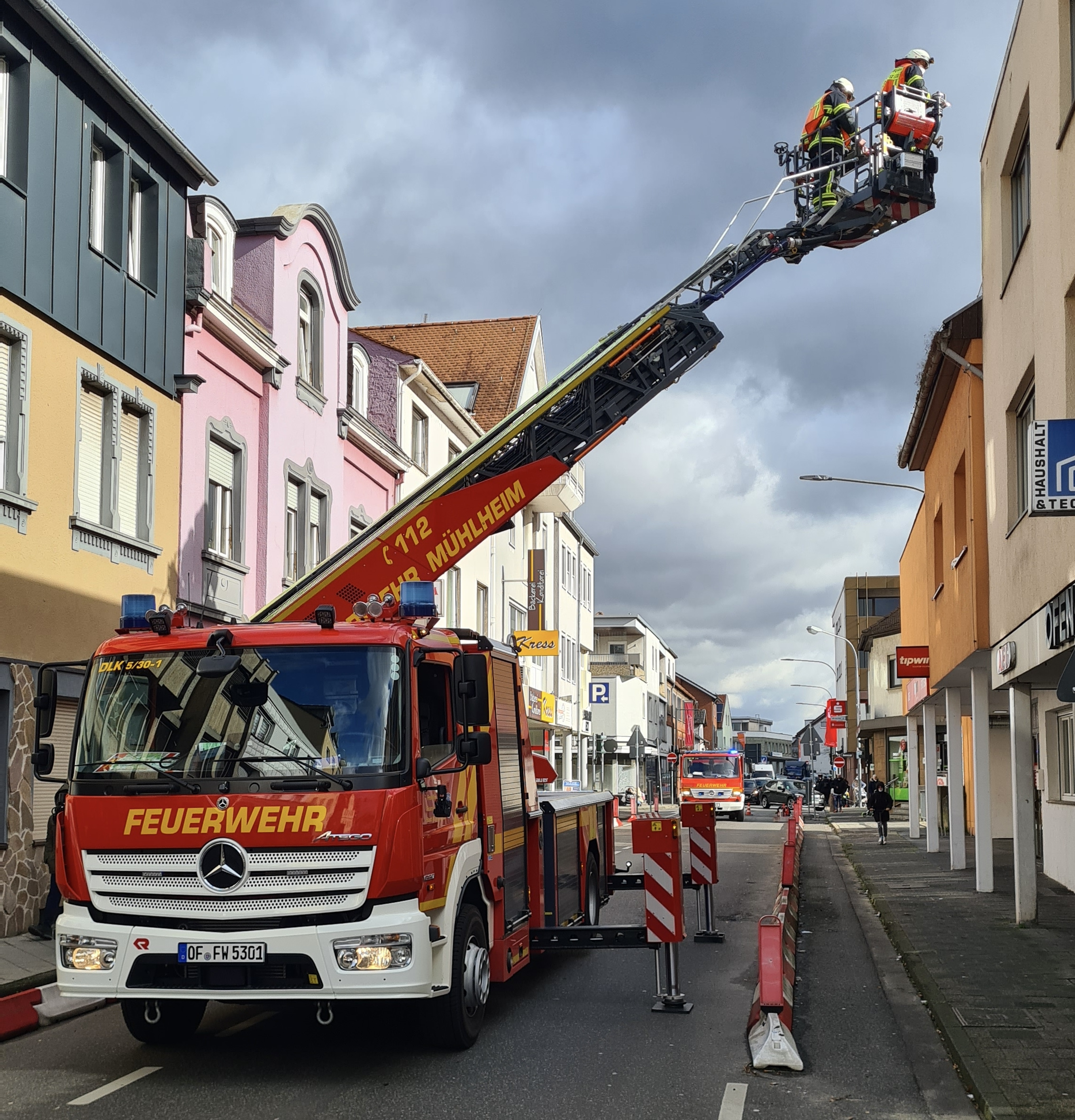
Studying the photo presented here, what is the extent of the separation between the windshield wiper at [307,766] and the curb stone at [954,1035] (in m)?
3.70

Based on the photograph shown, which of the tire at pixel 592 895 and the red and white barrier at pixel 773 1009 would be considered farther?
the tire at pixel 592 895

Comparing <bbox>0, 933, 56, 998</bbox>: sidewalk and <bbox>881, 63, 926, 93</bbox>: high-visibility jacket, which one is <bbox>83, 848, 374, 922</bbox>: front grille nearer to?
<bbox>0, 933, 56, 998</bbox>: sidewalk

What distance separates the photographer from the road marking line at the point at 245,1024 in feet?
30.0

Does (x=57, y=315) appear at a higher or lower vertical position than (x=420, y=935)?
higher

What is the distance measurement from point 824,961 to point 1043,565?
4.17 meters

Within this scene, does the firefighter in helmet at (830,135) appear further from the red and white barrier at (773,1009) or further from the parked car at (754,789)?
the parked car at (754,789)

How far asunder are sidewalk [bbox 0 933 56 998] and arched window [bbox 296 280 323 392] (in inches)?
482

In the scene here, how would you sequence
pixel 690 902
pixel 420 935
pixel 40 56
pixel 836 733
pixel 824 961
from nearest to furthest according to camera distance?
1. pixel 420 935
2. pixel 824 961
3. pixel 40 56
4. pixel 690 902
5. pixel 836 733

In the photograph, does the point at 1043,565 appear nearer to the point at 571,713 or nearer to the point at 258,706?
the point at 258,706

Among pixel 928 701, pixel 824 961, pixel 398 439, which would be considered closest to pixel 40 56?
pixel 824 961

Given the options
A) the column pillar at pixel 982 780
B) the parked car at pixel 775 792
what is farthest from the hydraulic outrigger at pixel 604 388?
the parked car at pixel 775 792

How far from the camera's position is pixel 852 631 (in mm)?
89812

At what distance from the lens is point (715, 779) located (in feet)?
156

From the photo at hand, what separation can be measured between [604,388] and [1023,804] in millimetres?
6369
